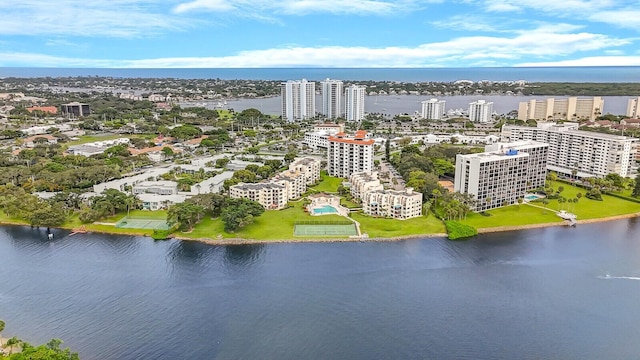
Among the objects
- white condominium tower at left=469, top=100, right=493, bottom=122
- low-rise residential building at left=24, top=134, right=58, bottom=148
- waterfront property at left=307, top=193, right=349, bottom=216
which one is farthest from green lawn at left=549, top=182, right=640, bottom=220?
low-rise residential building at left=24, top=134, right=58, bottom=148

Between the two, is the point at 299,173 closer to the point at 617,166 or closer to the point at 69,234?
the point at 69,234

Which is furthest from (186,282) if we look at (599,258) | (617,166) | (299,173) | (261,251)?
(617,166)

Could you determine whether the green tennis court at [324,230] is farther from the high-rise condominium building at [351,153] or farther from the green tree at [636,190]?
the green tree at [636,190]

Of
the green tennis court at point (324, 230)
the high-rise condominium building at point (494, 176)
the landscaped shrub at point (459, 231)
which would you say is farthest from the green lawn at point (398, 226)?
the high-rise condominium building at point (494, 176)

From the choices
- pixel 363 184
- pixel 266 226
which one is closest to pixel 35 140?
pixel 266 226

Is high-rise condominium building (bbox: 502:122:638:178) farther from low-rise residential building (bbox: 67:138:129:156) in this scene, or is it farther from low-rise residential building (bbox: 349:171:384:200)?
low-rise residential building (bbox: 67:138:129:156)
